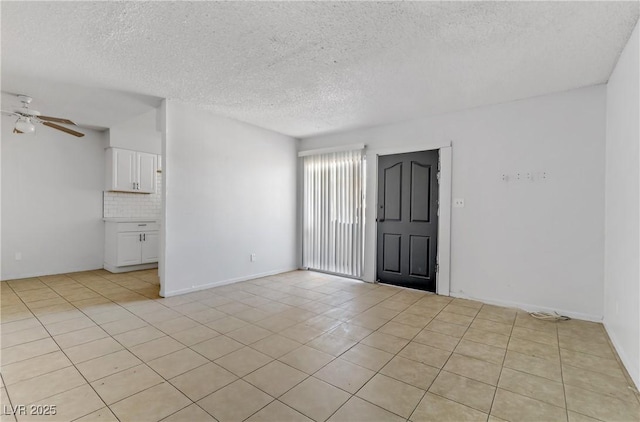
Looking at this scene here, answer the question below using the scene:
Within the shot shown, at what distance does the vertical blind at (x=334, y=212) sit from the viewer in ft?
17.0

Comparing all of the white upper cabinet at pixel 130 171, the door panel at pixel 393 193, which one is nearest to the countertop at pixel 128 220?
the white upper cabinet at pixel 130 171

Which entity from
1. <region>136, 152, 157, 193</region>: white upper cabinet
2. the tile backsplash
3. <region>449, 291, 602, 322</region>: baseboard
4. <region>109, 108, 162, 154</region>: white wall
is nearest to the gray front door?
<region>449, 291, 602, 322</region>: baseboard

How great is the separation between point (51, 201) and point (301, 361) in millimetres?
5755

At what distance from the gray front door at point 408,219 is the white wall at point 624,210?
185cm

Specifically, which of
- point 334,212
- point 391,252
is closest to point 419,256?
point 391,252

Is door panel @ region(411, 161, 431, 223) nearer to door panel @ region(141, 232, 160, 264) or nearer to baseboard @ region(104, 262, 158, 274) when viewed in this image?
door panel @ region(141, 232, 160, 264)

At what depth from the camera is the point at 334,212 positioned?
Result: 5.49 m

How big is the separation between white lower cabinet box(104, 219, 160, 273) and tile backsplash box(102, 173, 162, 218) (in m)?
0.32

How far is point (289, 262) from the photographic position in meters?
5.88

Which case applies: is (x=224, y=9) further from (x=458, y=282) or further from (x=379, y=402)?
(x=458, y=282)

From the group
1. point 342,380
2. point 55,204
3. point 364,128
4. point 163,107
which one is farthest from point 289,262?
point 55,204

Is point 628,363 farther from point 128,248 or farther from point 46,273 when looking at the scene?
point 46,273

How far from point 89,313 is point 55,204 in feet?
10.6

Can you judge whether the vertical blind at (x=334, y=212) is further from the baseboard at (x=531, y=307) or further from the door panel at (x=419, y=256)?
the baseboard at (x=531, y=307)
